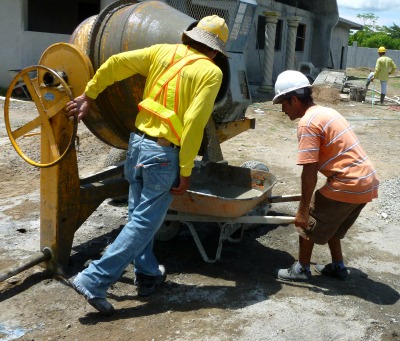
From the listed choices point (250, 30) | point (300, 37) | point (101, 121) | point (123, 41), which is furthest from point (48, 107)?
point (300, 37)

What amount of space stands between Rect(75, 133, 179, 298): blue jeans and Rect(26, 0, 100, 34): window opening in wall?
59.0 ft

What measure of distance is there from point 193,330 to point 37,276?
1.37m

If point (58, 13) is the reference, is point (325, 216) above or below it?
below

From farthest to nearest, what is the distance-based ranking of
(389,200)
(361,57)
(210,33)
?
(361,57) → (389,200) → (210,33)

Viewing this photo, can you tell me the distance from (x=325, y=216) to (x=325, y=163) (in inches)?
15.5

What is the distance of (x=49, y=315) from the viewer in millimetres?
3695

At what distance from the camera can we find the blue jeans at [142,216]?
3.63m

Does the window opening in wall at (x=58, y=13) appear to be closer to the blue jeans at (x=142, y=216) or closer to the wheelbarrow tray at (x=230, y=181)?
the wheelbarrow tray at (x=230, y=181)

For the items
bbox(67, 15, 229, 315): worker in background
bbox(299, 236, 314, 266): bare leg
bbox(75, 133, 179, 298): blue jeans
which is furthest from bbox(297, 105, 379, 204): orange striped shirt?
bbox(75, 133, 179, 298): blue jeans

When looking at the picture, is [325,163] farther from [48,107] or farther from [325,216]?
[48,107]

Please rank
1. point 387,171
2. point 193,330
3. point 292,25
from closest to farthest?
point 193,330, point 387,171, point 292,25

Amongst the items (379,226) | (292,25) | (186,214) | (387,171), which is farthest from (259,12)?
(186,214)

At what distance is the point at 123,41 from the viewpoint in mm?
4414

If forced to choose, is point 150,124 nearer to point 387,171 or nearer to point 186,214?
point 186,214
